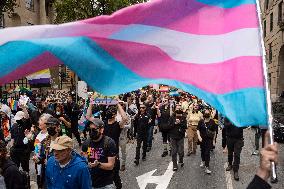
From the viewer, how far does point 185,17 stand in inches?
157

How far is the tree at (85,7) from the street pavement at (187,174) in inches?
976

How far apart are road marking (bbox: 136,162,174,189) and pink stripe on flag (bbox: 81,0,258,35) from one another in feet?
21.4

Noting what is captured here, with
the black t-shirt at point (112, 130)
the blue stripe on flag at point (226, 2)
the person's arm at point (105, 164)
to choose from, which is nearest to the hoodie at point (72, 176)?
the person's arm at point (105, 164)

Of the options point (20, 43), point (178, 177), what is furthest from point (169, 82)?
point (178, 177)

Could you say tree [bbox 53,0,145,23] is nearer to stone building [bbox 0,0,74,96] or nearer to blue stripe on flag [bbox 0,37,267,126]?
stone building [bbox 0,0,74,96]

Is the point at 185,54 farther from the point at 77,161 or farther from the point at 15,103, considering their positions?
the point at 15,103

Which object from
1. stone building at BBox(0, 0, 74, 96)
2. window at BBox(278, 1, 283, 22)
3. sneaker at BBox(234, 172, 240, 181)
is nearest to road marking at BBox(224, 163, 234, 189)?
sneaker at BBox(234, 172, 240, 181)

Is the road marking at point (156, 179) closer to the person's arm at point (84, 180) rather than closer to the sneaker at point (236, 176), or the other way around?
the sneaker at point (236, 176)

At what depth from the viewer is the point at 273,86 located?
37.6 metres

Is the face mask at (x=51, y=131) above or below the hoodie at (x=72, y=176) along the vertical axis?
above

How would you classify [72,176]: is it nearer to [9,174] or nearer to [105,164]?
[9,174]

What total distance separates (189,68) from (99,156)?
2837mm

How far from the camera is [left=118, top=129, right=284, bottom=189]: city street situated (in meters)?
10.2

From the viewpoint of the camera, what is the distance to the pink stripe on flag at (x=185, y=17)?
3.91 m
